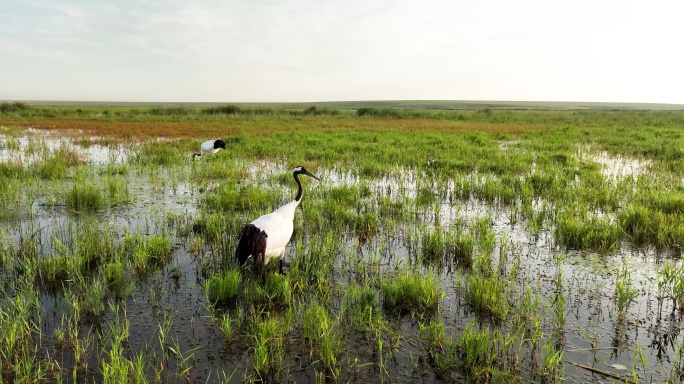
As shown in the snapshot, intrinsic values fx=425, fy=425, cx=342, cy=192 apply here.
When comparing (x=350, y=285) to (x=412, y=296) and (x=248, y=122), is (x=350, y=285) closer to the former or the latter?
(x=412, y=296)

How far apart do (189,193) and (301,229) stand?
384cm

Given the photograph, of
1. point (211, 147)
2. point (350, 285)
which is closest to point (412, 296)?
point (350, 285)

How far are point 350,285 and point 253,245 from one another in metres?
1.29

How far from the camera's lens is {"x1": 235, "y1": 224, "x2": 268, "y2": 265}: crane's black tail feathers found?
17.0 ft

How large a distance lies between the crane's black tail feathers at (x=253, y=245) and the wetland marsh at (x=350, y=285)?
0.32m

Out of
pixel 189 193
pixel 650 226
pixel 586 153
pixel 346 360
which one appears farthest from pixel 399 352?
pixel 586 153

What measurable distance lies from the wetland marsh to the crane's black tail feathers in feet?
1.04

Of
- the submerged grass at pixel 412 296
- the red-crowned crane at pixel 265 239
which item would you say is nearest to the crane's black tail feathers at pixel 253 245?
the red-crowned crane at pixel 265 239

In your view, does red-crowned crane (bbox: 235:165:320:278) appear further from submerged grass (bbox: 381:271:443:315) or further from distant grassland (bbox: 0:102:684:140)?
distant grassland (bbox: 0:102:684:140)

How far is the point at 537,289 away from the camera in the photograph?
492 centimetres

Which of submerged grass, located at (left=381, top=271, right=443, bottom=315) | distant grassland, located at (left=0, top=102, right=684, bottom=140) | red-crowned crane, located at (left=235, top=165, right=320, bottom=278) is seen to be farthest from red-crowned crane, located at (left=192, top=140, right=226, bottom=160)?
submerged grass, located at (left=381, top=271, right=443, bottom=315)

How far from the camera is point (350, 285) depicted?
15.9ft

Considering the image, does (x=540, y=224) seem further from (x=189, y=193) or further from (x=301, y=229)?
(x=189, y=193)

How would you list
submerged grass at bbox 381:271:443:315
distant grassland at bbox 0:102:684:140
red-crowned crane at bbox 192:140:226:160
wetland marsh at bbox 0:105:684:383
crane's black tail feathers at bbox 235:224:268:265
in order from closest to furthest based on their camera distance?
wetland marsh at bbox 0:105:684:383
submerged grass at bbox 381:271:443:315
crane's black tail feathers at bbox 235:224:268:265
red-crowned crane at bbox 192:140:226:160
distant grassland at bbox 0:102:684:140
